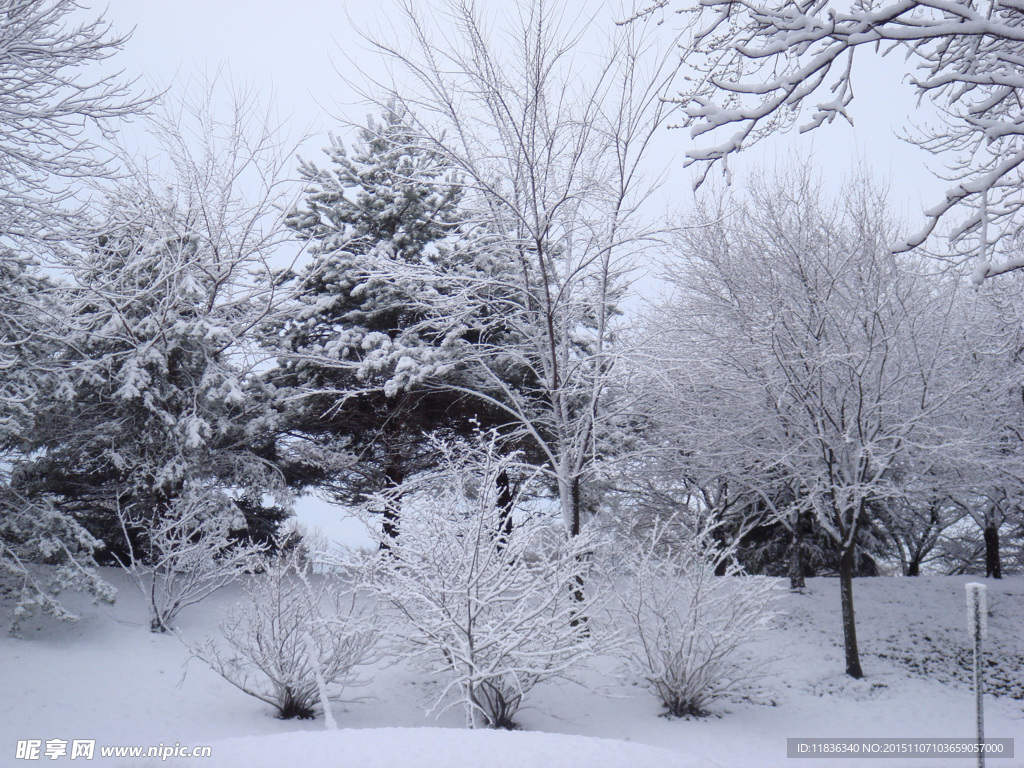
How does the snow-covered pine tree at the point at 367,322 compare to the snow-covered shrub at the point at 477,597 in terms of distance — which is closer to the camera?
the snow-covered shrub at the point at 477,597

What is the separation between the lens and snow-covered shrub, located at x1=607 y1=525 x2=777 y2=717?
8.68 m

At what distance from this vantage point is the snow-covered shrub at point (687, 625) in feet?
28.5

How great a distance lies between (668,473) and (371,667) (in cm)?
813

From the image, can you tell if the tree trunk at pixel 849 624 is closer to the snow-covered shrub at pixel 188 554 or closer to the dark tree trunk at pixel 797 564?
the dark tree trunk at pixel 797 564

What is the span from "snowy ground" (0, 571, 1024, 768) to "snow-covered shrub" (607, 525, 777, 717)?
1.28 ft

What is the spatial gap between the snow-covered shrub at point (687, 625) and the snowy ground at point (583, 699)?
0.39 metres

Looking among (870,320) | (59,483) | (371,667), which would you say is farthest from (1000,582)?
(59,483)

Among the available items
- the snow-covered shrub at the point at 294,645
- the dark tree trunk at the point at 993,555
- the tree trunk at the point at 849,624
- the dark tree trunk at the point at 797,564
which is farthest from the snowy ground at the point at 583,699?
the dark tree trunk at the point at 993,555

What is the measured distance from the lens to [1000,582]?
14938 mm

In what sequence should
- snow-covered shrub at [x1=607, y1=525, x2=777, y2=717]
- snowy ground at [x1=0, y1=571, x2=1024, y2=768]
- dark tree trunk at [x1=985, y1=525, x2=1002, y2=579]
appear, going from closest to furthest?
1. snowy ground at [x1=0, y1=571, x2=1024, y2=768]
2. snow-covered shrub at [x1=607, y1=525, x2=777, y2=717]
3. dark tree trunk at [x1=985, y1=525, x2=1002, y2=579]

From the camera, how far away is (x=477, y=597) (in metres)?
6.89

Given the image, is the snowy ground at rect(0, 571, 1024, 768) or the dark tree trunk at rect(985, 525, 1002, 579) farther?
the dark tree trunk at rect(985, 525, 1002, 579)

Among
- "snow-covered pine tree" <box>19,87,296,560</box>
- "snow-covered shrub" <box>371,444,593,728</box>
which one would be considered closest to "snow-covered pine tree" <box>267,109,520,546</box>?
"snow-covered pine tree" <box>19,87,296,560</box>

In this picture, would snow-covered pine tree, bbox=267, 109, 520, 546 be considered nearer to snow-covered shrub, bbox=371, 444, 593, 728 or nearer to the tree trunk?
snow-covered shrub, bbox=371, 444, 593, 728
